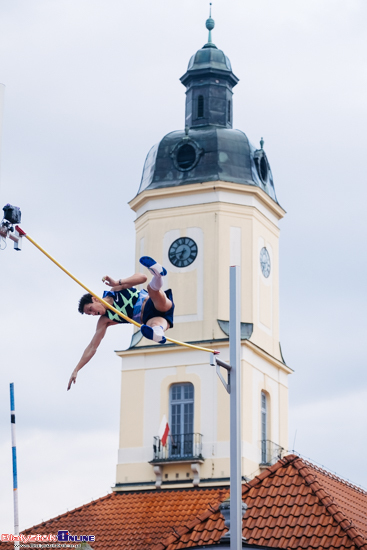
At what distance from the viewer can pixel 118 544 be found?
113ft

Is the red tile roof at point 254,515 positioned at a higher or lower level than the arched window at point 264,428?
lower

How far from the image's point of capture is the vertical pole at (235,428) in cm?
1912

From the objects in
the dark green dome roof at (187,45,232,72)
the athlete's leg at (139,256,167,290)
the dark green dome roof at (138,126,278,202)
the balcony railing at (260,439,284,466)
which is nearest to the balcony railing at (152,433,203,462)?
the balcony railing at (260,439,284,466)

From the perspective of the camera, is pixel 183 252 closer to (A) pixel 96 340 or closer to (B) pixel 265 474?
(B) pixel 265 474

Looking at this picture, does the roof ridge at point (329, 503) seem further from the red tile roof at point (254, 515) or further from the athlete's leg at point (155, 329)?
the athlete's leg at point (155, 329)

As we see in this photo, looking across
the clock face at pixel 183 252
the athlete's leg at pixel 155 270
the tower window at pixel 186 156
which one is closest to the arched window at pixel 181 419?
the clock face at pixel 183 252

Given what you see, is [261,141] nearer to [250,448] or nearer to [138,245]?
[138,245]

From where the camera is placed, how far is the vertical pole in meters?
19.1

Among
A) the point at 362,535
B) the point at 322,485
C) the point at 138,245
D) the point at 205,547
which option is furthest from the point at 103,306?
the point at 138,245

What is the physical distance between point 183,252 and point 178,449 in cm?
635

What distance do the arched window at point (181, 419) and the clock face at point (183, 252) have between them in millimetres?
3898

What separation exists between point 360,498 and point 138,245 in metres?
12.3

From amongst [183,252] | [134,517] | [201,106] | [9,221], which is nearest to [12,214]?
[9,221]

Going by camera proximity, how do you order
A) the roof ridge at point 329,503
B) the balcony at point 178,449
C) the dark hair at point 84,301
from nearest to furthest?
1. the dark hair at point 84,301
2. the roof ridge at point 329,503
3. the balcony at point 178,449
